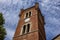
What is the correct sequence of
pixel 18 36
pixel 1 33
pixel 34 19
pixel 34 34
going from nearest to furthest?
1. pixel 1 33
2. pixel 34 34
3. pixel 18 36
4. pixel 34 19

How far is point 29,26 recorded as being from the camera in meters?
25.0

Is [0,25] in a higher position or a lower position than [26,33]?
higher

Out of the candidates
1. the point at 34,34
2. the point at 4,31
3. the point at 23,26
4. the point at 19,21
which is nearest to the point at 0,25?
the point at 4,31

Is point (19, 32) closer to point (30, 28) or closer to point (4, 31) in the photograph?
point (30, 28)


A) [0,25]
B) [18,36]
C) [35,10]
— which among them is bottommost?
[18,36]

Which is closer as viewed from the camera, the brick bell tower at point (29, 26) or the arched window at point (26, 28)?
the brick bell tower at point (29, 26)

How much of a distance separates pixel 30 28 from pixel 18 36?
2370 millimetres

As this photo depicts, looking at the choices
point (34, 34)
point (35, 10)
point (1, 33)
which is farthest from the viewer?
point (35, 10)

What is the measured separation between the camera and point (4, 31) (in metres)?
17.9

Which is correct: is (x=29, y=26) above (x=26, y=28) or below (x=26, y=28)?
above

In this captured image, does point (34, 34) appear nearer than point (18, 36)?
Yes

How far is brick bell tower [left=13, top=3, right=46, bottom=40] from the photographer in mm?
22891

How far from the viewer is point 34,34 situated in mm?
22562

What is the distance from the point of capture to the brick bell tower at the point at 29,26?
2289cm
